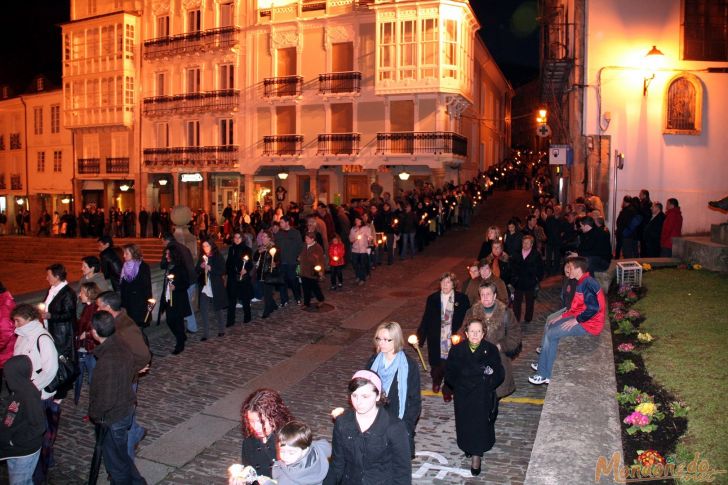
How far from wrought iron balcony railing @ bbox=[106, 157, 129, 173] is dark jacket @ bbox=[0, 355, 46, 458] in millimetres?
38157

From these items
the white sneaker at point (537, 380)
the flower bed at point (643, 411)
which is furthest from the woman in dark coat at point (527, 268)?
the white sneaker at point (537, 380)

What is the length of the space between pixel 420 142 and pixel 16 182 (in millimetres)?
32700

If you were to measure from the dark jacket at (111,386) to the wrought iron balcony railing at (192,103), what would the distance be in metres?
32.2

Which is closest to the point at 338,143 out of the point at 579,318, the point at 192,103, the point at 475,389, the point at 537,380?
the point at 192,103

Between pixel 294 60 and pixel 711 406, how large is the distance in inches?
1258

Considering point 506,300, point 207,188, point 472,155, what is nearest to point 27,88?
point 207,188

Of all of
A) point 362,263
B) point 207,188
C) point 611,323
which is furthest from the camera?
point 207,188

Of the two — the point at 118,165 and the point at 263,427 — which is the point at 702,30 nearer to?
the point at 263,427

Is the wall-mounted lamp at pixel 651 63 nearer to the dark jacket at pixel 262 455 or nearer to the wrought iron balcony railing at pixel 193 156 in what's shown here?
the dark jacket at pixel 262 455

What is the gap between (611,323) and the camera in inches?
402

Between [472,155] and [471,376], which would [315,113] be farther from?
[471,376]

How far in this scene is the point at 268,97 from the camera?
3547cm

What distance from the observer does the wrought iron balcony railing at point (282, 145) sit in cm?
3519

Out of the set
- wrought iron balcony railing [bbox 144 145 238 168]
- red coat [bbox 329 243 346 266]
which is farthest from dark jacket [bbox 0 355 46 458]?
wrought iron balcony railing [bbox 144 145 238 168]
